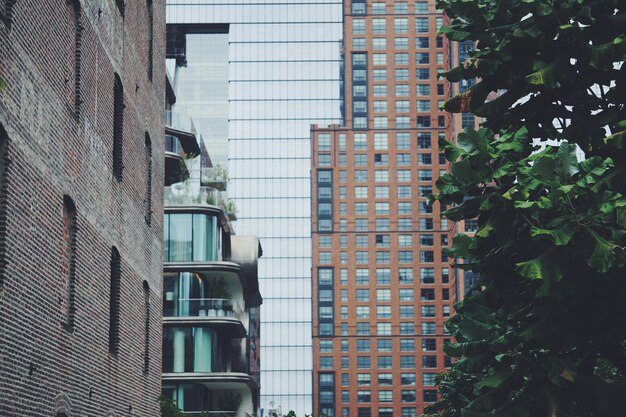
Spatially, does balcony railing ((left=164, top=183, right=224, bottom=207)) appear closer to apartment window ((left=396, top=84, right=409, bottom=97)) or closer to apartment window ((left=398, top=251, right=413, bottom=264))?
apartment window ((left=398, top=251, right=413, bottom=264))

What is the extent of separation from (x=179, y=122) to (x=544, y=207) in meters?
42.4

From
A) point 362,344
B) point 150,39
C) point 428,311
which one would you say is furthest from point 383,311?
point 150,39

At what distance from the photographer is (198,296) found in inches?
2340

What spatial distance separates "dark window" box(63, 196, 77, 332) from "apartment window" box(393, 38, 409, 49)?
138051mm

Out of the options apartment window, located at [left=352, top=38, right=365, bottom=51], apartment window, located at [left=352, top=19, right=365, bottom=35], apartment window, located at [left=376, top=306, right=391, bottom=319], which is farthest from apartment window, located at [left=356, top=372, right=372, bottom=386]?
apartment window, located at [left=352, top=19, right=365, bottom=35]

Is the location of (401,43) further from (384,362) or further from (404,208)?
(384,362)

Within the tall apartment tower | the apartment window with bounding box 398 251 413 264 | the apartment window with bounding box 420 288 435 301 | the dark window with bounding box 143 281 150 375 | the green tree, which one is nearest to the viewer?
the green tree

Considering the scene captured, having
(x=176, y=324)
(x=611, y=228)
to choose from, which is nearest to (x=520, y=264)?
(x=611, y=228)

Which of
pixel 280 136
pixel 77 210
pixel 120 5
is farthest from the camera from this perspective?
pixel 280 136

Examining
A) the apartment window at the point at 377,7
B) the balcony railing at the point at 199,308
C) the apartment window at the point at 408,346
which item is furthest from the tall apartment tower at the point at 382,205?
the balcony railing at the point at 199,308

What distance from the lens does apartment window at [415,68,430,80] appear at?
15400 cm

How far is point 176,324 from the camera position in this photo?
187 ft

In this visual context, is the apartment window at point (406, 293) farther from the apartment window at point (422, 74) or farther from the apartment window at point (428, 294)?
the apartment window at point (422, 74)

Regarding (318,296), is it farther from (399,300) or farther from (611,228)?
(611,228)
